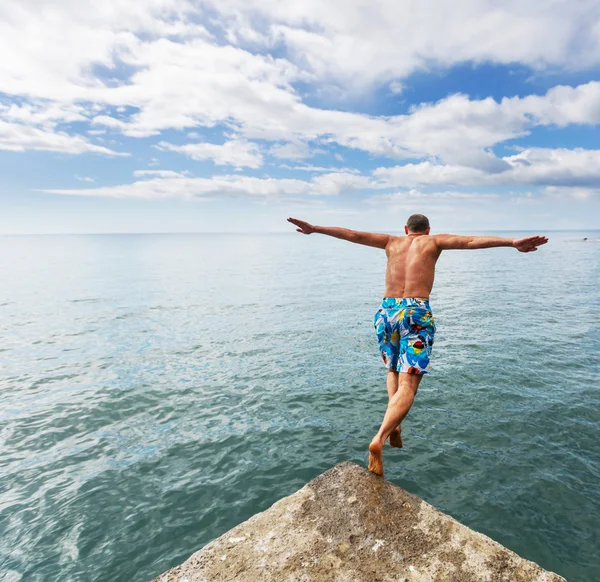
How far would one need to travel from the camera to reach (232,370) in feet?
44.2

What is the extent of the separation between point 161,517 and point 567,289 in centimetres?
3358

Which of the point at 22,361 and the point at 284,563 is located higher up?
the point at 284,563

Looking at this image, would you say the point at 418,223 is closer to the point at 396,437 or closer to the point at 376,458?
the point at 396,437

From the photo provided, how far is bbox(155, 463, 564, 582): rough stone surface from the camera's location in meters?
3.88

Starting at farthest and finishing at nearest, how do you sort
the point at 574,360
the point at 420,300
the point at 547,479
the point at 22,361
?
the point at 22,361 < the point at 574,360 < the point at 547,479 < the point at 420,300

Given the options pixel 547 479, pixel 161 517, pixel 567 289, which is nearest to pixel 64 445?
pixel 161 517

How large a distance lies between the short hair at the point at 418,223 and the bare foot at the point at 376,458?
3.53m

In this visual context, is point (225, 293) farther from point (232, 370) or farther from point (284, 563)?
point (284, 563)

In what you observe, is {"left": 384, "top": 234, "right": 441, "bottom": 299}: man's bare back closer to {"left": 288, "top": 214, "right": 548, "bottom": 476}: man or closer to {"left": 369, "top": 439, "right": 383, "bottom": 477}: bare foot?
{"left": 288, "top": 214, "right": 548, "bottom": 476}: man

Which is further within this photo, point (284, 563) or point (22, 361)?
point (22, 361)

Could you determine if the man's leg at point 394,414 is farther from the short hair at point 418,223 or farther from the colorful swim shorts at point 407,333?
the short hair at point 418,223

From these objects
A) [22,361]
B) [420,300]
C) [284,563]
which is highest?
[420,300]

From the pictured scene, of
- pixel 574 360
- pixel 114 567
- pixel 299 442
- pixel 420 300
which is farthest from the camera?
pixel 574 360

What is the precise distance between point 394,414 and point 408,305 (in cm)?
170
